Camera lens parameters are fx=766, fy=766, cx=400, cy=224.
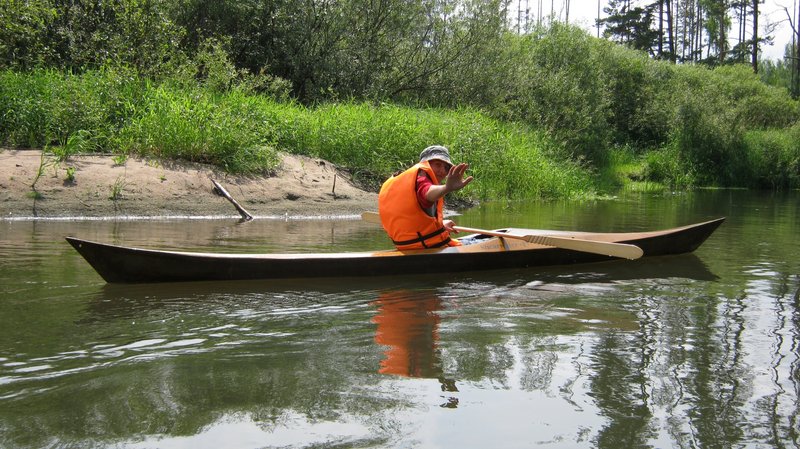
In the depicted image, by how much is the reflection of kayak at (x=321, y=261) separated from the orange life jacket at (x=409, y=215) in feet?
0.36

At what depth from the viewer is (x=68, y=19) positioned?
1377 centimetres

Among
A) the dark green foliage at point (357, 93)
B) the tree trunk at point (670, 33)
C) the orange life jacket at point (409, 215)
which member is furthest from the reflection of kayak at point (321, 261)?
the tree trunk at point (670, 33)

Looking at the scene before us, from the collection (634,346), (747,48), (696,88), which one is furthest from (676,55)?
(634,346)

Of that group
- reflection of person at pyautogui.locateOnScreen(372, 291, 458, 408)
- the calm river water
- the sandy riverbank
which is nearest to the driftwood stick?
the sandy riverbank

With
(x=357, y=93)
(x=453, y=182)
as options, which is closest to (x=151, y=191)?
(x=453, y=182)

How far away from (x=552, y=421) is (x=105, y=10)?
43.8ft

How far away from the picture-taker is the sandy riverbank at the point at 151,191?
33.9 ft

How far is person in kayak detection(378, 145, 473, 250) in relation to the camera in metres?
6.40

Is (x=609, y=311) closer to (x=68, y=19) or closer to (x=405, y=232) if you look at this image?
(x=405, y=232)

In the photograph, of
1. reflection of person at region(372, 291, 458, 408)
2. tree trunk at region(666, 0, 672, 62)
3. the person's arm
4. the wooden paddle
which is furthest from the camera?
tree trunk at region(666, 0, 672, 62)

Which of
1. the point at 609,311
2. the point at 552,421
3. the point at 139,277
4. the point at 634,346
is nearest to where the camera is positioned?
the point at 552,421

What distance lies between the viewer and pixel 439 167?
6.54 m

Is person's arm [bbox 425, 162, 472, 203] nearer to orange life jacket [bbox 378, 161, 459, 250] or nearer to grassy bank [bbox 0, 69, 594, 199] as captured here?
orange life jacket [bbox 378, 161, 459, 250]

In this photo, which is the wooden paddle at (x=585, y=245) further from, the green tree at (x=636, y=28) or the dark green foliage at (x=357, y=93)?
the green tree at (x=636, y=28)
